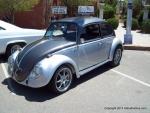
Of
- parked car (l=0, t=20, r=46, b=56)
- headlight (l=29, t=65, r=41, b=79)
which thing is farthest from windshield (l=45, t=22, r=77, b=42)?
parked car (l=0, t=20, r=46, b=56)

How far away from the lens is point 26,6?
15.6 m

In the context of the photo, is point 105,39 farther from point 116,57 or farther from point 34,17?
point 34,17

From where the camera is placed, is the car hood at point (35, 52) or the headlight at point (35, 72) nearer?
A: the headlight at point (35, 72)

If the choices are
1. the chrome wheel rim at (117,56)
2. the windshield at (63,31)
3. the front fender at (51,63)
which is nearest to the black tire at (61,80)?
the front fender at (51,63)

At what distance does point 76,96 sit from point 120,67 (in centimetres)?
289

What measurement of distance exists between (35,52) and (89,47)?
4.80ft

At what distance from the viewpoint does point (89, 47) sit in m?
7.22

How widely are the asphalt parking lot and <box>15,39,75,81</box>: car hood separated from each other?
1.67 feet

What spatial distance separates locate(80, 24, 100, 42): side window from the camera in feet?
23.6

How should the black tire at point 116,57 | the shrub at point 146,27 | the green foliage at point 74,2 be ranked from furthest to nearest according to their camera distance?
the green foliage at point 74,2
the shrub at point 146,27
the black tire at point 116,57

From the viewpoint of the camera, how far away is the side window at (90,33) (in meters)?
7.19

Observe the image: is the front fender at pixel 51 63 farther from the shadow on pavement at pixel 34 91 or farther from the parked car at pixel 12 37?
the parked car at pixel 12 37

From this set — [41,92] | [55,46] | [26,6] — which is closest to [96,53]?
[55,46]

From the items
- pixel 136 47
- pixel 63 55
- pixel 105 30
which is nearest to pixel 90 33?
pixel 105 30
